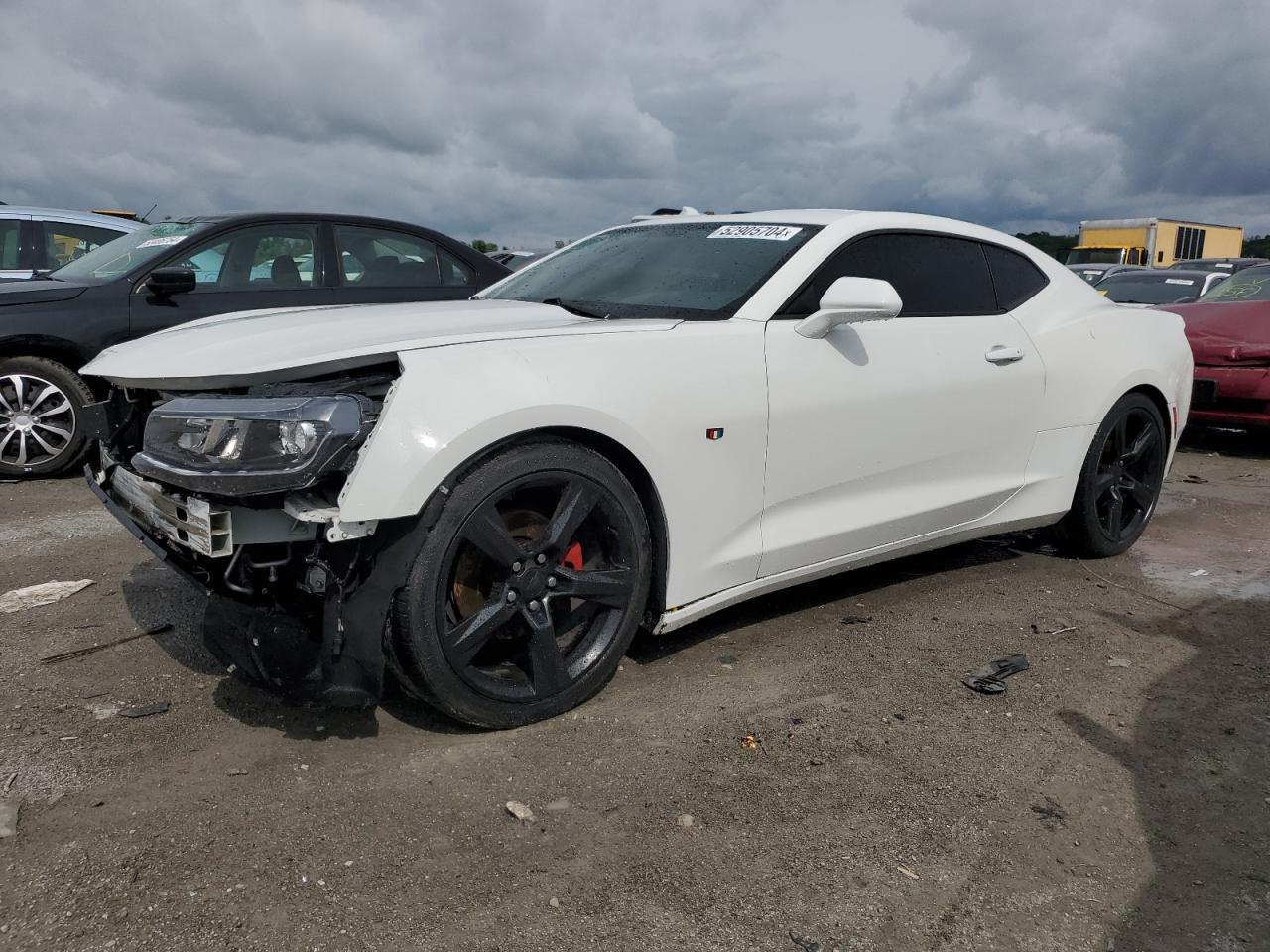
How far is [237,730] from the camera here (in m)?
2.89

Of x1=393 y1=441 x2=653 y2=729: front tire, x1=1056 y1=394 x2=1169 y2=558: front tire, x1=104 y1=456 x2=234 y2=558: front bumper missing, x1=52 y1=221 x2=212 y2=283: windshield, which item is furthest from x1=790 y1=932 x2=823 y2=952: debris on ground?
x1=52 y1=221 x2=212 y2=283: windshield

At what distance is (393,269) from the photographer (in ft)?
22.2

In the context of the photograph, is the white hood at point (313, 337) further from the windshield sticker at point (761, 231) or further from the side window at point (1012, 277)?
the side window at point (1012, 277)

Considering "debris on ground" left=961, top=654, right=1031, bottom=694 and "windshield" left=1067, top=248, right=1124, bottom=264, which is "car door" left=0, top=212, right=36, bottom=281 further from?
"windshield" left=1067, top=248, right=1124, bottom=264

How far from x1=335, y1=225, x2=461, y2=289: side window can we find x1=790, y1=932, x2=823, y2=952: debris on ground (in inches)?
214

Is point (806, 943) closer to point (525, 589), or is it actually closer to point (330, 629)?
point (525, 589)

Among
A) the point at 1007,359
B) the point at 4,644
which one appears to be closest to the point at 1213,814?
the point at 1007,359

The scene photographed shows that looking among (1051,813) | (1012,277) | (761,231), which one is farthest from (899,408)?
(1051,813)

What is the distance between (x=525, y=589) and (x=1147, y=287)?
1074 cm

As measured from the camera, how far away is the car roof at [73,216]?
7594 millimetres

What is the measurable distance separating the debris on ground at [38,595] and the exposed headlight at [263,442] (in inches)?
70.4

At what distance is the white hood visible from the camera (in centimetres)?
263

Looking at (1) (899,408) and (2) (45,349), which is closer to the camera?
(1) (899,408)

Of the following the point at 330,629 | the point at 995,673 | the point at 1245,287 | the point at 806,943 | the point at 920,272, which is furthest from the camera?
the point at 1245,287
